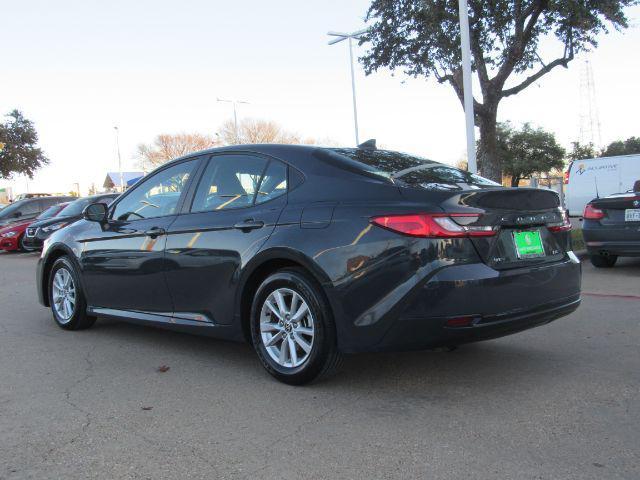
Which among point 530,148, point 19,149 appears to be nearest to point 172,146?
point 19,149

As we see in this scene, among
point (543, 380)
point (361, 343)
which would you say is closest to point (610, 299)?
point (543, 380)

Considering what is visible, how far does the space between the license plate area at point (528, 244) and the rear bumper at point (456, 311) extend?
11 cm

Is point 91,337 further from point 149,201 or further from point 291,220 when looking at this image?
point 291,220

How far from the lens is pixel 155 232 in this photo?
16.3ft

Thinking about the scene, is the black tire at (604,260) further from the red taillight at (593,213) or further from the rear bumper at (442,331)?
the rear bumper at (442,331)

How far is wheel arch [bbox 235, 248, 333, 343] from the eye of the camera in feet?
12.6

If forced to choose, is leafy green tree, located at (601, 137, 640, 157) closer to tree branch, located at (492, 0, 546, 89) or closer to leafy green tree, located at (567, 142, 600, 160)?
leafy green tree, located at (567, 142, 600, 160)

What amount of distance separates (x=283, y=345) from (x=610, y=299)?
4.52 m

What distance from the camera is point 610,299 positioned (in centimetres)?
696

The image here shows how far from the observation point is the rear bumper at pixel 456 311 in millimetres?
3484

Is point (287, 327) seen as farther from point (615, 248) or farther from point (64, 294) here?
point (615, 248)

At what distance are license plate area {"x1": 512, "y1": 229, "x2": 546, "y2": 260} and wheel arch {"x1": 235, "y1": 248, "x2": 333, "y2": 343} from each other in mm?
1180

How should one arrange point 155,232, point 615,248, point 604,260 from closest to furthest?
point 155,232 < point 615,248 < point 604,260

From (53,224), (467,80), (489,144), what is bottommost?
(53,224)
